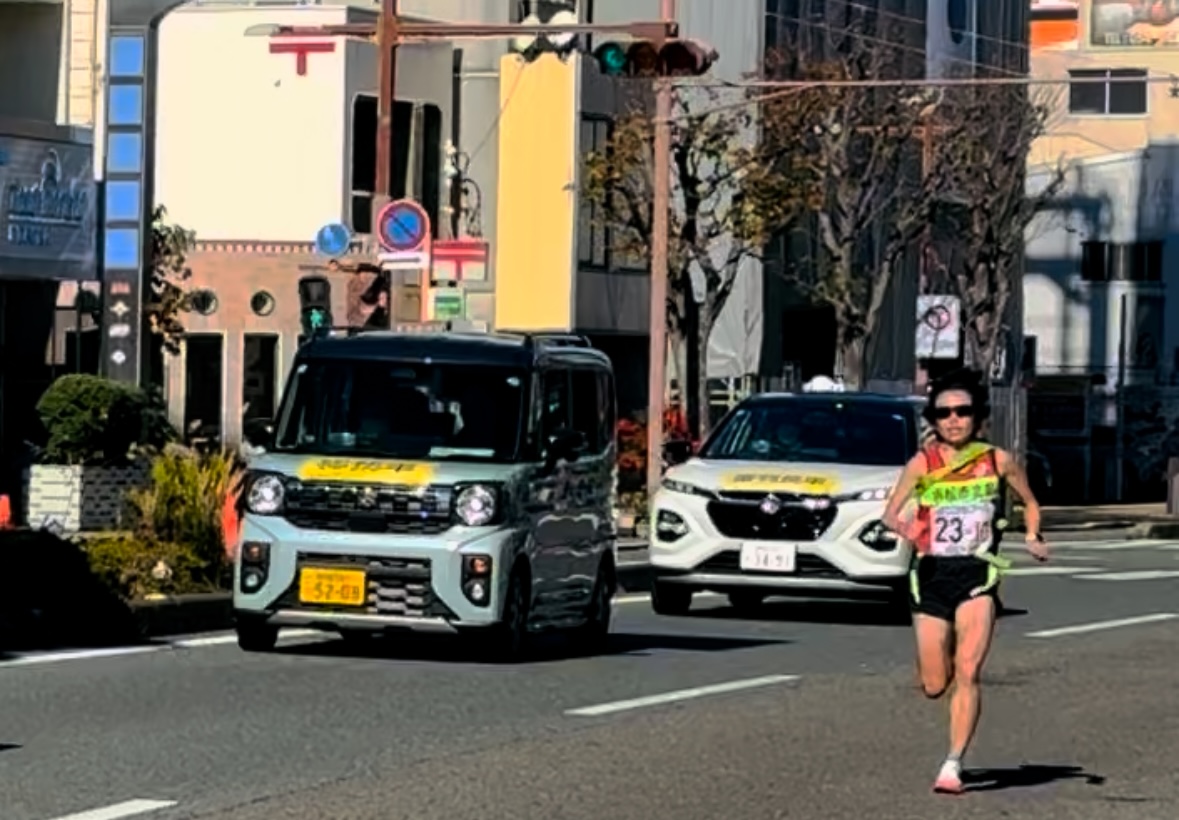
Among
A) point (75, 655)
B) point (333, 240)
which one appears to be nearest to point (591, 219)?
point (333, 240)

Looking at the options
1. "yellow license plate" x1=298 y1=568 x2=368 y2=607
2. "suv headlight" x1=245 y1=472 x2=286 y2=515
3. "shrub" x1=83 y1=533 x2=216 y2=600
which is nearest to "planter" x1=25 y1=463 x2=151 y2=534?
"shrub" x1=83 y1=533 x2=216 y2=600

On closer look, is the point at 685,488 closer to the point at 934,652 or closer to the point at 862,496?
the point at 862,496

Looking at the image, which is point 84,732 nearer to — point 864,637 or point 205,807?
point 205,807

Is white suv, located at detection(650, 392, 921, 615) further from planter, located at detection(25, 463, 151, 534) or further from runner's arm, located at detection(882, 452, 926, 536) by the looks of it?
planter, located at detection(25, 463, 151, 534)

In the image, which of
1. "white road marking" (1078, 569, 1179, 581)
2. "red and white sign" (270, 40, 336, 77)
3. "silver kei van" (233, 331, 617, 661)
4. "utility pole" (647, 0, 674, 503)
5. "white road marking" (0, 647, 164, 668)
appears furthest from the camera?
"red and white sign" (270, 40, 336, 77)

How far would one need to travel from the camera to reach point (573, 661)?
694 inches

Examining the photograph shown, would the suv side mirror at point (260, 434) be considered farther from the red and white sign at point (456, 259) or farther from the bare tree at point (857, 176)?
the bare tree at point (857, 176)

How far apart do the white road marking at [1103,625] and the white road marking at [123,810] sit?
11752mm

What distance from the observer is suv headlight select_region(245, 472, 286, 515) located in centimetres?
1681

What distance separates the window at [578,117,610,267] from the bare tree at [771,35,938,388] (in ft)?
10.8

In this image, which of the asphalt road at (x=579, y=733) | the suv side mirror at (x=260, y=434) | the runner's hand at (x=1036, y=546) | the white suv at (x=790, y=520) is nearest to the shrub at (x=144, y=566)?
the asphalt road at (x=579, y=733)

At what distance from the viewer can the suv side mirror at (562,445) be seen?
1739 centimetres

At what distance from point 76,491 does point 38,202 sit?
3.35 meters

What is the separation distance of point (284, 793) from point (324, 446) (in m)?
6.24
